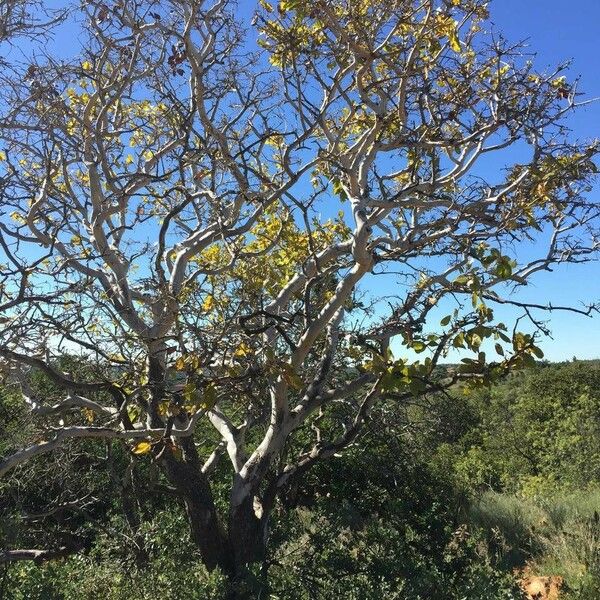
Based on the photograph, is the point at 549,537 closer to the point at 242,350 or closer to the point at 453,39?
the point at 242,350

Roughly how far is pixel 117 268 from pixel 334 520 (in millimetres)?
3035

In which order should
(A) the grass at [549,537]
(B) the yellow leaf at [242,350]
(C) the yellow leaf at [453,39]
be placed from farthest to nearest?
(A) the grass at [549,537], (C) the yellow leaf at [453,39], (B) the yellow leaf at [242,350]

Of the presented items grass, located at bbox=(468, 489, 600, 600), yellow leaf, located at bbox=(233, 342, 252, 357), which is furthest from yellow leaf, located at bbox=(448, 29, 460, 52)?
grass, located at bbox=(468, 489, 600, 600)

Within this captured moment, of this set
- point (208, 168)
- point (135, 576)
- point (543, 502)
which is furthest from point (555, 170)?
point (543, 502)

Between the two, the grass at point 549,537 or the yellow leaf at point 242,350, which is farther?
the grass at point 549,537

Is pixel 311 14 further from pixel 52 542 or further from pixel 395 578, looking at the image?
pixel 52 542

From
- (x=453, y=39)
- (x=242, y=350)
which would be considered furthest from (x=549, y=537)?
(x=453, y=39)

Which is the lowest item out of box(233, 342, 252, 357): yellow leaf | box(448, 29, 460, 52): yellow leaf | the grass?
the grass

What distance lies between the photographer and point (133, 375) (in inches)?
167

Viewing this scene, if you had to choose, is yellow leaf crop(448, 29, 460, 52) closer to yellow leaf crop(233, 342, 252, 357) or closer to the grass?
yellow leaf crop(233, 342, 252, 357)

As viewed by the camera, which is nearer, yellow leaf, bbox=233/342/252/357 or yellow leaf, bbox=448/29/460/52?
yellow leaf, bbox=233/342/252/357

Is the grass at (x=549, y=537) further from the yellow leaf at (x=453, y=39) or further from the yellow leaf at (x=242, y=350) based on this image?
the yellow leaf at (x=453, y=39)

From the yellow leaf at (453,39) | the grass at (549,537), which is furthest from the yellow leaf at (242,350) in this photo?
the yellow leaf at (453,39)

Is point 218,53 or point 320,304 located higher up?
point 218,53
